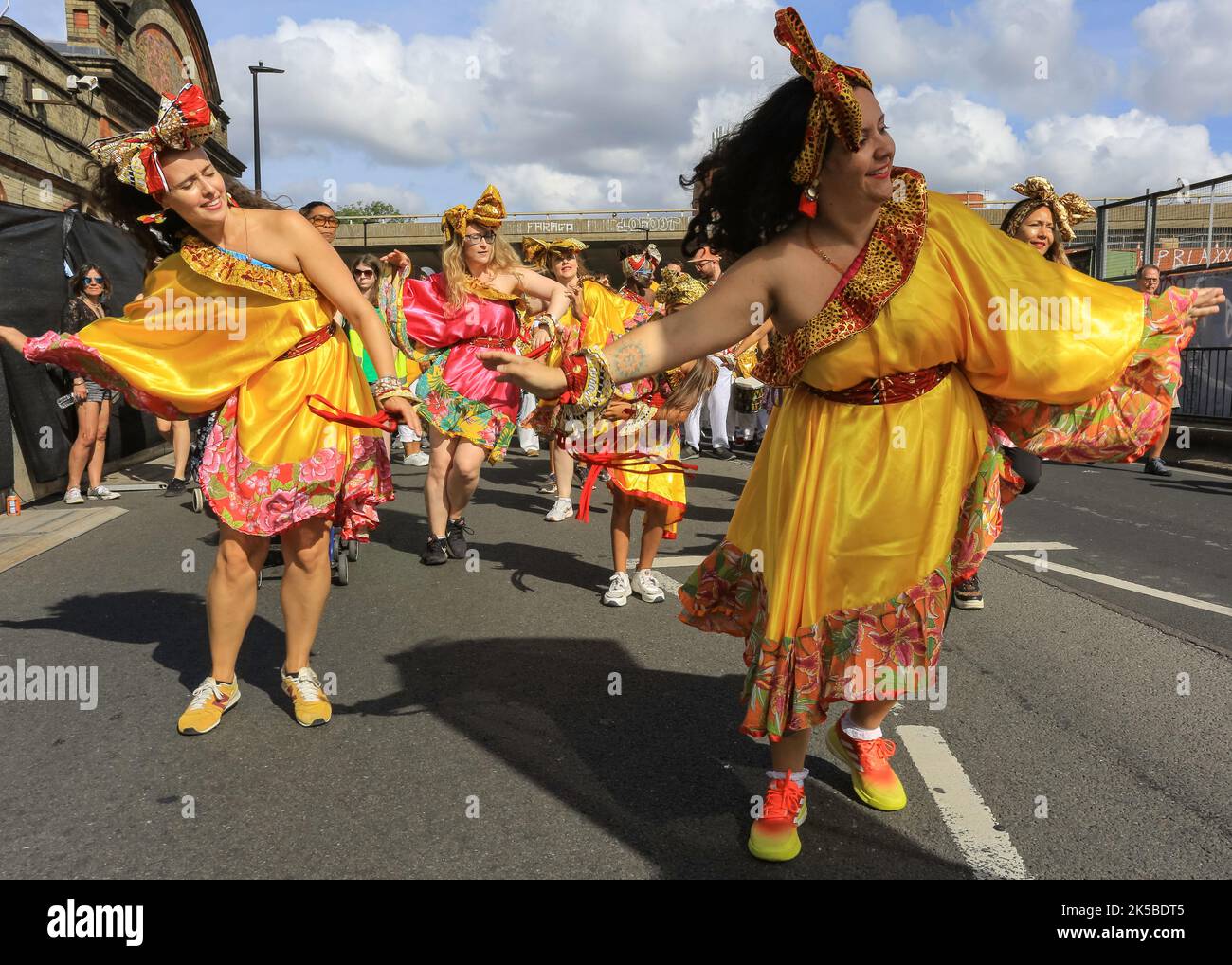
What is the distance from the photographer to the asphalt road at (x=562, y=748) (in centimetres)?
255

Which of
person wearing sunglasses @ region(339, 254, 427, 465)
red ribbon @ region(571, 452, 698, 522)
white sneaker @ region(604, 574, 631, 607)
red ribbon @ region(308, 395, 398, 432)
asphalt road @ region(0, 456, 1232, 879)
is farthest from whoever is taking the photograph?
white sneaker @ region(604, 574, 631, 607)

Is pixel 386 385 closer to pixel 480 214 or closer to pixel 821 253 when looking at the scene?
pixel 821 253

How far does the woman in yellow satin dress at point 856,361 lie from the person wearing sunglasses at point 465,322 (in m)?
3.48

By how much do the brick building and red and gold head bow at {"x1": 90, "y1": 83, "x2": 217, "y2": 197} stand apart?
7483 mm

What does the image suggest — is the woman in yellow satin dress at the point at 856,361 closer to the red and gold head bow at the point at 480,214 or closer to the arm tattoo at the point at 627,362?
the arm tattoo at the point at 627,362

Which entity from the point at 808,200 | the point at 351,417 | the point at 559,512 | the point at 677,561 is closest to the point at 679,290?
the point at 677,561

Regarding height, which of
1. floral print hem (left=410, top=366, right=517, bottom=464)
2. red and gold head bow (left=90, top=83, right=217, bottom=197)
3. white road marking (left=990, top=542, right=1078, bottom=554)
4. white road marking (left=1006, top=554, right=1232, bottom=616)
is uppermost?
red and gold head bow (left=90, top=83, right=217, bottom=197)

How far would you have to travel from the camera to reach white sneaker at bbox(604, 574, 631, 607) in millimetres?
5062

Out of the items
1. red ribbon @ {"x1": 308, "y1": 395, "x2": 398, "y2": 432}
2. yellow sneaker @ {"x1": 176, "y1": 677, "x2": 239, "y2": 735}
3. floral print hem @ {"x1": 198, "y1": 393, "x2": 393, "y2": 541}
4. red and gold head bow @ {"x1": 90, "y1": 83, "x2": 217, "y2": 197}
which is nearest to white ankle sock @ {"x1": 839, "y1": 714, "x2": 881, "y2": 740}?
red ribbon @ {"x1": 308, "y1": 395, "x2": 398, "y2": 432}

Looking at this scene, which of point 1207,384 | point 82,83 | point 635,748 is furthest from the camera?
point 82,83

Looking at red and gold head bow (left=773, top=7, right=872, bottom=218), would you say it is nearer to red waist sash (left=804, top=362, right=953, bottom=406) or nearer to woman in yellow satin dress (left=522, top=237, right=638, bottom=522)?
red waist sash (left=804, top=362, right=953, bottom=406)

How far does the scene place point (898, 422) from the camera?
95.3 inches

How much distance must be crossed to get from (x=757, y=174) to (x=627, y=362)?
59 centimetres
